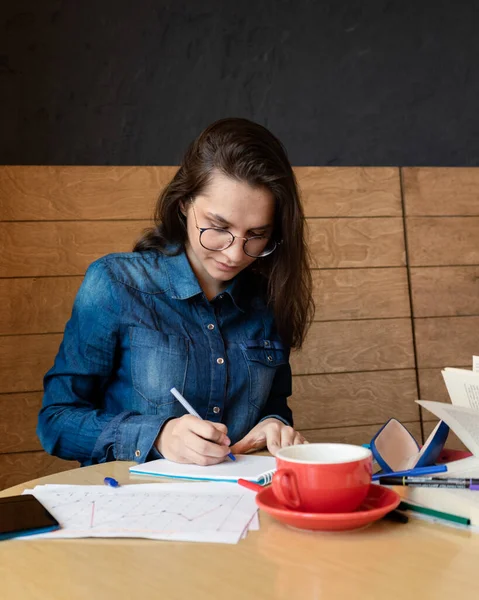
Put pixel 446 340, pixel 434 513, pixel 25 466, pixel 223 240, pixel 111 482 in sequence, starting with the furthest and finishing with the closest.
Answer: pixel 446 340 < pixel 25 466 < pixel 223 240 < pixel 111 482 < pixel 434 513

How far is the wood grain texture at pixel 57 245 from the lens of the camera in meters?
2.24

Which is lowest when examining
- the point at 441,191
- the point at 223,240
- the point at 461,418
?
the point at 461,418

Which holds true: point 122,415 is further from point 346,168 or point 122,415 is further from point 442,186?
point 442,186

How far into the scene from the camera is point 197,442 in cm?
109

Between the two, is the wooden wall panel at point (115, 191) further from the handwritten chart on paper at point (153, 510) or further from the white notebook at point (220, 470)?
the handwritten chart on paper at point (153, 510)

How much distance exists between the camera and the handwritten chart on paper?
0.76m

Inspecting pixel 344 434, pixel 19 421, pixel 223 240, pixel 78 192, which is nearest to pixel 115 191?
pixel 78 192

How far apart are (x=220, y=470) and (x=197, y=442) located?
0.19 feet

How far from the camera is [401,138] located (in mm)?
2809

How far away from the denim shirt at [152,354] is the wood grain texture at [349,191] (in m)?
1.00

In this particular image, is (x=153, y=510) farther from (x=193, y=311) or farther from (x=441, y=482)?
(x=193, y=311)

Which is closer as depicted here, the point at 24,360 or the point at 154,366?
the point at 154,366

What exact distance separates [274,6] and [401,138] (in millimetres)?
695

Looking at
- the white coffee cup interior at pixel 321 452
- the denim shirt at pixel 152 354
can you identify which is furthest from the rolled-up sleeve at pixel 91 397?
the white coffee cup interior at pixel 321 452
